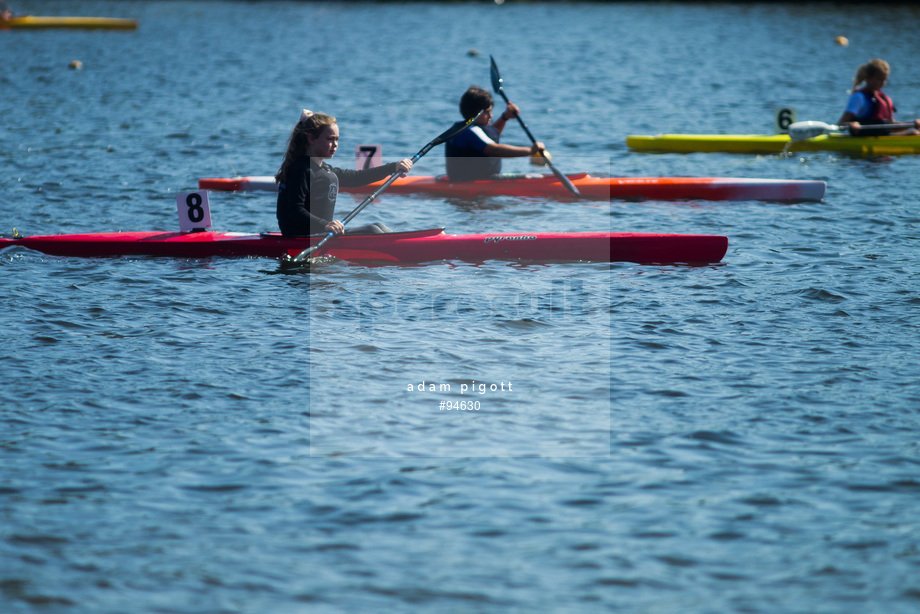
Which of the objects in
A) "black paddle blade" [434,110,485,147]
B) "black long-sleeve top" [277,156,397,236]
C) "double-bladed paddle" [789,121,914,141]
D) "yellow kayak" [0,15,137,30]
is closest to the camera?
"black long-sleeve top" [277,156,397,236]

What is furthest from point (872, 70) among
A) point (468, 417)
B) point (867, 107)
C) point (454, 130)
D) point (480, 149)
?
point (468, 417)

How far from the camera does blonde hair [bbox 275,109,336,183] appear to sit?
8625mm

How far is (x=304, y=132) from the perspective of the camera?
8695 mm

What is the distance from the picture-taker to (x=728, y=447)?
18.3 feet

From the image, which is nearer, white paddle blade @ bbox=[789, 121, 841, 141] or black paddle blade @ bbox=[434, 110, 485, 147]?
black paddle blade @ bbox=[434, 110, 485, 147]

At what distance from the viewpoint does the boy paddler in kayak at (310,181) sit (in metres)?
8.67

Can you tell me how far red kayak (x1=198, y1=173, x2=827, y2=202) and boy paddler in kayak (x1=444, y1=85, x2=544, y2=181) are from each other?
0.15 m

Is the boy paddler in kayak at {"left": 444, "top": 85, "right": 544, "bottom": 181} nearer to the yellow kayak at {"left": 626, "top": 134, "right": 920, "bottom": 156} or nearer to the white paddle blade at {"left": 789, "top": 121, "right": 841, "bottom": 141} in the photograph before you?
the yellow kayak at {"left": 626, "top": 134, "right": 920, "bottom": 156}

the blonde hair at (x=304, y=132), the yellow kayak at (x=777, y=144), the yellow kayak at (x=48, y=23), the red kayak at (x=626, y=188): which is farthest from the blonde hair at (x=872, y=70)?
the yellow kayak at (x=48, y=23)

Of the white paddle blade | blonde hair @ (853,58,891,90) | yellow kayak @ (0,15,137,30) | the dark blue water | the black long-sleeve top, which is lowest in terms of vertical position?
the dark blue water

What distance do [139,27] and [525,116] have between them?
86.7 ft

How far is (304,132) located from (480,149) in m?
3.66

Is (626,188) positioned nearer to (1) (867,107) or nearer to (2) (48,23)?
(1) (867,107)

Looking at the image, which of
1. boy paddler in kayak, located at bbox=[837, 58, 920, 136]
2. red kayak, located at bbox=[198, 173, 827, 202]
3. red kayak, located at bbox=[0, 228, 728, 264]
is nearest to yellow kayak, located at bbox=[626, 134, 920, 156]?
boy paddler in kayak, located at bbox=[837, 58, 920, 136]
